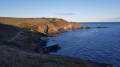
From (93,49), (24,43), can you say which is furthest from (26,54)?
(93,49)

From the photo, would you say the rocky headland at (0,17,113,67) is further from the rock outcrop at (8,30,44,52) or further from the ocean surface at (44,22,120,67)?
the ocean surface at (44,22,120,67)

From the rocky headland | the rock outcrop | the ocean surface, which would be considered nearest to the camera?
the rocky headland

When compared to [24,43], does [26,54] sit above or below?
above

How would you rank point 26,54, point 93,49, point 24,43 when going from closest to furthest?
point 26,54
point 24,43
point 93,49

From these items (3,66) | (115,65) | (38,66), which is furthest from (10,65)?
Answer: (115,65)

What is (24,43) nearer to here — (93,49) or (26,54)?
(26,54)

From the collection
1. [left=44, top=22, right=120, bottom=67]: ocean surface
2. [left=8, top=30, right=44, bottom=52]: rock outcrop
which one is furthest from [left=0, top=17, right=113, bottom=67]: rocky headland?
[left=44, top=22, right=120, bottom=67]: ocean surface

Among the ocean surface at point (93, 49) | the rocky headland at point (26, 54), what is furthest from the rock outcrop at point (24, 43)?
the ocean surface at point (93, 49)

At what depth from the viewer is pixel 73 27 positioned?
125 m

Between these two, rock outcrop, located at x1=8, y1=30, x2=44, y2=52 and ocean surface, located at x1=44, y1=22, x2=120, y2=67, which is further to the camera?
rock outcrop, located at x1=8, y1=30, x2=44, y2=52

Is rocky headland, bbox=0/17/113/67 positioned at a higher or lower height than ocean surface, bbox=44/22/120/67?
higher

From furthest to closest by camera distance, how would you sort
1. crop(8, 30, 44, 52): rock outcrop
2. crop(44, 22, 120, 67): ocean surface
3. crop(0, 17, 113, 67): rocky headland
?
crop(8, 30, 44, 52): rock outcrop, crop(44, 22, 120, 67): ocean surface, crop(0, 17, 113, 67): rocky headland

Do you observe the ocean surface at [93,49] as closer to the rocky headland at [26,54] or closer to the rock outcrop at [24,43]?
the rocky headland at [26,54]

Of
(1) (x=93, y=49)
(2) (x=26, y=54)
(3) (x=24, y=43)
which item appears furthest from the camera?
(1) (x=93, y=49)
